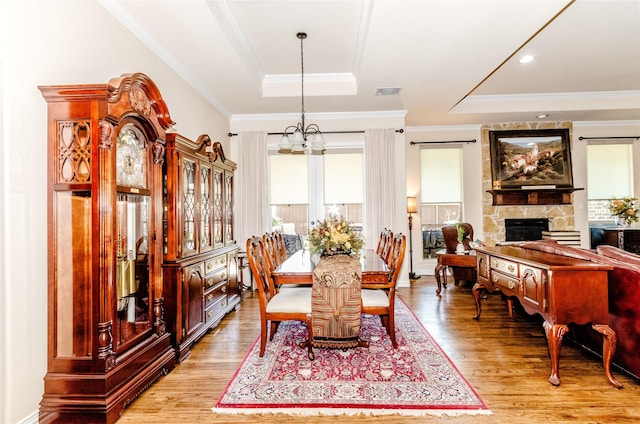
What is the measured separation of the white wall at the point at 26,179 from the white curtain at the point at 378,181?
4.14 metres

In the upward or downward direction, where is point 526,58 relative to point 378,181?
upward

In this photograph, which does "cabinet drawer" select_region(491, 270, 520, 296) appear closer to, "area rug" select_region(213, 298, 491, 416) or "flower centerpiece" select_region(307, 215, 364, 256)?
"area rug" select_region(213, 298, 491, 416)

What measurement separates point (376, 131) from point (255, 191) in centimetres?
227

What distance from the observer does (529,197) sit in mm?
6336


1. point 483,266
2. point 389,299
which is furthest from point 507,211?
point 389,299

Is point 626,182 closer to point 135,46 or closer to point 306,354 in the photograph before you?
point 306,354

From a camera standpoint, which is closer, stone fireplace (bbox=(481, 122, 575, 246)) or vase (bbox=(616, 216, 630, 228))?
vase (bbox=(616, 216, 630, 228))

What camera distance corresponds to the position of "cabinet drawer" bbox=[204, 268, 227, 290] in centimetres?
343

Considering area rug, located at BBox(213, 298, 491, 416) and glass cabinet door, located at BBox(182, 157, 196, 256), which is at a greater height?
glass cabinet door, located at BBox(182, 157, 196, 256)

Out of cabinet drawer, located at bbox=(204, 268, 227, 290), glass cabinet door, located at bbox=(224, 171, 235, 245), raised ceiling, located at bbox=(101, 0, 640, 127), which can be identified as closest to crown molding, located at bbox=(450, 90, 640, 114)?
raised ceiling, located at bbox=(101, 0, 640, 127)

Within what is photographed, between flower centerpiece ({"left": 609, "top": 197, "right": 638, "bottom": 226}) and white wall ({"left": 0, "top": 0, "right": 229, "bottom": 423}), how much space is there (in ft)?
26.9

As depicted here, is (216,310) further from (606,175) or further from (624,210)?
(606,175)

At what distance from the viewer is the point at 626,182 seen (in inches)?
257

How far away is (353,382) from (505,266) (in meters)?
1.77
